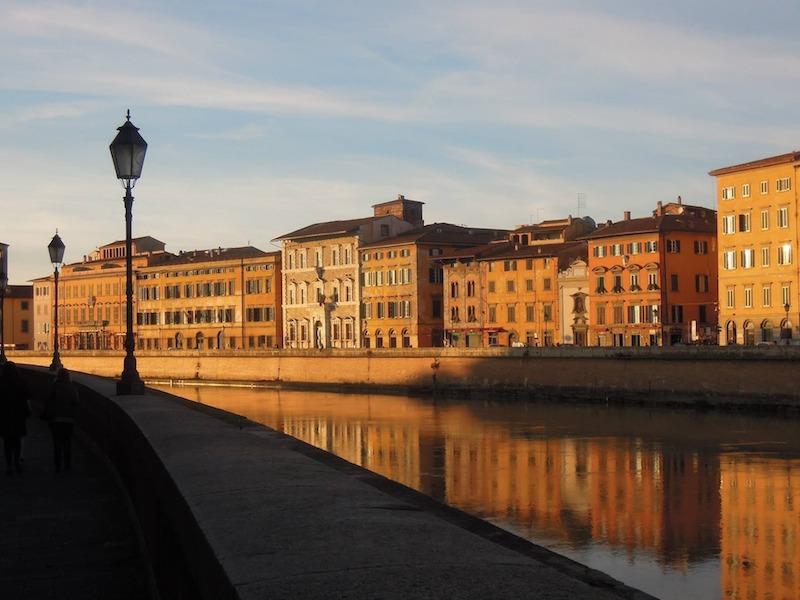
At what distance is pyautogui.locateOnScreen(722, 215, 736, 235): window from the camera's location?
6462 centimetres

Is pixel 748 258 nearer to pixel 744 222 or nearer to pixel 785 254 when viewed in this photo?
pixel 744 222

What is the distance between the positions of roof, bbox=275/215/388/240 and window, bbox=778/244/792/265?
39132 millimetres

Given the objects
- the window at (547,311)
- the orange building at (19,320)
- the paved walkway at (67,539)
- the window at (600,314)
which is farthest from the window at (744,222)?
the orange building at (19,320)

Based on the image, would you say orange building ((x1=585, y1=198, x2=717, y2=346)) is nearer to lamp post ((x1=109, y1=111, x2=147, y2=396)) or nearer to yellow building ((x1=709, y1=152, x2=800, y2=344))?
yellow building ((x1=709, y1=152, x2=800, y2=344))

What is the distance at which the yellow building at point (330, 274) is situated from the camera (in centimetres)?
9256

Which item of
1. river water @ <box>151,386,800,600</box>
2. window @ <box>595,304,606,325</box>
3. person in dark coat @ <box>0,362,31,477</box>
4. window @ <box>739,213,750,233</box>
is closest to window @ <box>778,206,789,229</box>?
window @ <box>739,213,750,233</box>

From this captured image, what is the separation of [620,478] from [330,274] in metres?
68.2

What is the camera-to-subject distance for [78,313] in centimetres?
11956

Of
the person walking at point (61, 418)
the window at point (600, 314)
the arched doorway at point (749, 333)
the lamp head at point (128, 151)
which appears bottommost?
the person walking at point (61, 418)

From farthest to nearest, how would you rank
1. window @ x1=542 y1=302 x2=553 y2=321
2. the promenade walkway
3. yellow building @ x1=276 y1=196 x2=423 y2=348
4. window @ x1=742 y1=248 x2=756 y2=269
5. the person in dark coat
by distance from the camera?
yellow building @ x1=276 y1=196 x2=423 y2=348, window @ x1=542 y1=302 x2=553 y2=321, window @ x1=742 y1=248 x2=756 y2=269, the person in dark coat, the promenade walkway

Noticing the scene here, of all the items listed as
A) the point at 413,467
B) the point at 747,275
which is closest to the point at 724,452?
the point at 413,467

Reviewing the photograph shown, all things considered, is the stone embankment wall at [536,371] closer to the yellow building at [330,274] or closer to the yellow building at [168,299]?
the yellow building at [330,274]

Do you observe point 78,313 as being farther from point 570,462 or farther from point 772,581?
point 772,581

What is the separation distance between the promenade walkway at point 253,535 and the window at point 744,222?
54903 mm
